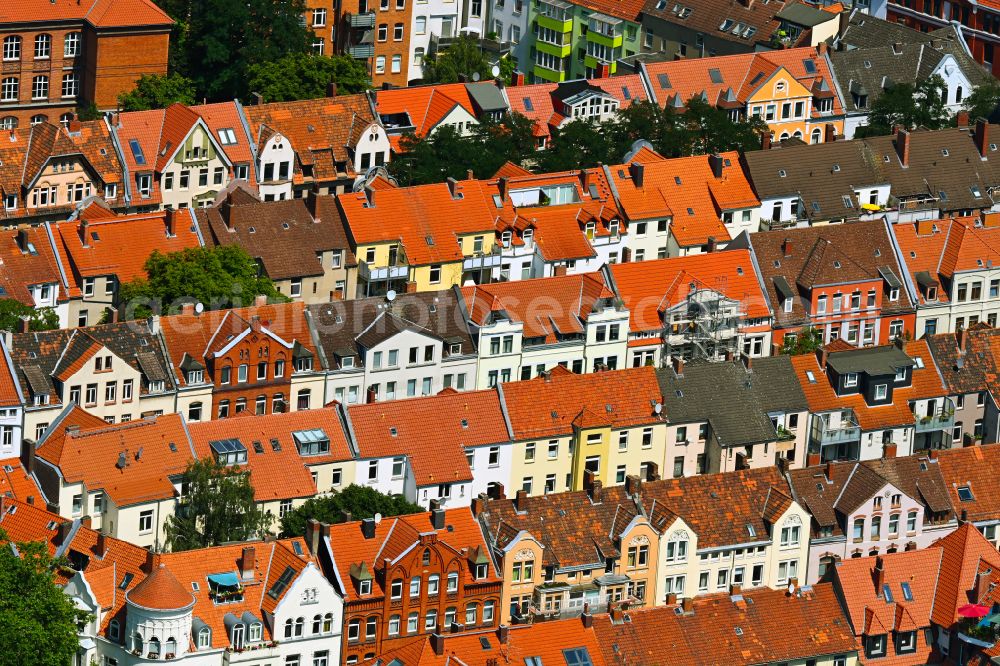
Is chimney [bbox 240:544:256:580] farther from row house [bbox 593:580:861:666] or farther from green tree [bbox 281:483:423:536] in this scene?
row house [bbox 593:580:861:666]

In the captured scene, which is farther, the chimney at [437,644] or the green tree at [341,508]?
the green tree at [341,508]

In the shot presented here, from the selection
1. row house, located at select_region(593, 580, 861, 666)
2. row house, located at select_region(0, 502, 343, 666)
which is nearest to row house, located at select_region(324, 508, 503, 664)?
row house, located at select_region(0, 502, 343, 666)

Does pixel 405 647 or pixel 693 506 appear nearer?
pixel 405 647

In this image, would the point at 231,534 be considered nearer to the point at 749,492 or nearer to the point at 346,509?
the point at 346,509

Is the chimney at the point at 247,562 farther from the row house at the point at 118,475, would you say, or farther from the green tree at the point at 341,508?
the row house at the point at 118,475

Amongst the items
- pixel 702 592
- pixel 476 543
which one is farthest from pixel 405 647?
pixel 702 592

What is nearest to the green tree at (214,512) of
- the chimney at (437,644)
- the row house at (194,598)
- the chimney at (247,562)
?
the row house at (194,598)
